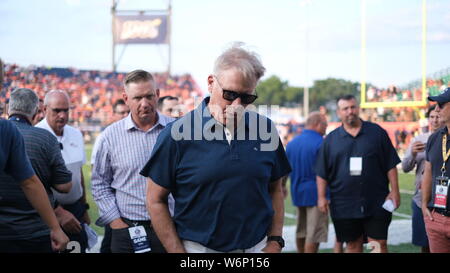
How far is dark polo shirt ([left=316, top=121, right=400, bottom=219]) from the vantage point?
5.94 meters

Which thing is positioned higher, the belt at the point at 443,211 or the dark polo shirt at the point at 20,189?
the dark polo shirt at the point at 20,189

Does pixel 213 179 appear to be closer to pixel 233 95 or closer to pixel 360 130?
pixel 233 95

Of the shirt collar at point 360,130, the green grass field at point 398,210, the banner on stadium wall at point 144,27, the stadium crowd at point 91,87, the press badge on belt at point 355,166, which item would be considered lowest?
the green grass field at point 398,210

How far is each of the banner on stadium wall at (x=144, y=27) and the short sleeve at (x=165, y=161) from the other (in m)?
44.9

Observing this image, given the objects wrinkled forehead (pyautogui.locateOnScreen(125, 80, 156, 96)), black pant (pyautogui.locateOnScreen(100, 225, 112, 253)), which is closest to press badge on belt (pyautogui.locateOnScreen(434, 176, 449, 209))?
wrinkled forehead (pyautogui.locateOnScreen(125, 80, 156, 96))

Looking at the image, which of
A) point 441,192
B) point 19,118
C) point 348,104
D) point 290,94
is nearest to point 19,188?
point 19,118

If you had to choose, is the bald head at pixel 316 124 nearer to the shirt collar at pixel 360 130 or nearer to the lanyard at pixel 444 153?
the shirt collar at pixel 360 130

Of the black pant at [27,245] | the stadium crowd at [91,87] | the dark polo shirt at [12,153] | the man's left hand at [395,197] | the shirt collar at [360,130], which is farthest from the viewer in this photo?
the stadium crowd at [91,87]

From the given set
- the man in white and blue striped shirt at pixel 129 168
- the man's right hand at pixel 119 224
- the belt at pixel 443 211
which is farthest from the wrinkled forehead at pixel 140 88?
the belt at pixel 443 211

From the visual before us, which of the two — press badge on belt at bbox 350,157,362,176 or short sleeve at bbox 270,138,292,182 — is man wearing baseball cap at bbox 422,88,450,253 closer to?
press badge on belt at bbox 350,157,362,176

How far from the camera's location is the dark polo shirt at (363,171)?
5941 mm
